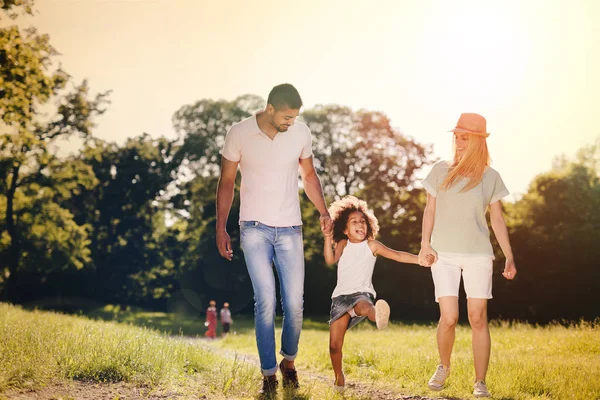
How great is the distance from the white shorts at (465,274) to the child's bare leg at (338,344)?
95cm

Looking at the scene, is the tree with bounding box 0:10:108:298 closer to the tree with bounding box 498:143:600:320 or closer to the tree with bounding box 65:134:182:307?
the tree with bounding box 65:134:182:307

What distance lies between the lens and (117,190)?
159 ft

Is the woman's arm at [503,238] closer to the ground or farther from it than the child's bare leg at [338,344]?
farther from it

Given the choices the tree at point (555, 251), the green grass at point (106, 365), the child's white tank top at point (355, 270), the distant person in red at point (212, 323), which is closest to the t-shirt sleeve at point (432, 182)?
the child's white tank top at point (355, 270)

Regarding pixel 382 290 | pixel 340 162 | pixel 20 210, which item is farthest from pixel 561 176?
pixel 20 210

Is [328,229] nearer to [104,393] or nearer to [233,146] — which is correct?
[233,146]

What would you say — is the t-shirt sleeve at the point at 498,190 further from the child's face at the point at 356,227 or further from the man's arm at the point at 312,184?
the man's arm at the point at 312,184

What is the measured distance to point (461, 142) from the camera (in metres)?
6.38

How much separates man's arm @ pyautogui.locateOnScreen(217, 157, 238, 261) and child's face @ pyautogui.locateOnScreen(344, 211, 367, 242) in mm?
1262

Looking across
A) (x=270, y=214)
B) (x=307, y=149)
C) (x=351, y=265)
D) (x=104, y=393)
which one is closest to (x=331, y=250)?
(x=351, y=265)

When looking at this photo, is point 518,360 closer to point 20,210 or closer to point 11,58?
point 11,58

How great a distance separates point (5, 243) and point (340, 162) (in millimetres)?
20414

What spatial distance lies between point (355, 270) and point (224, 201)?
1488 mm

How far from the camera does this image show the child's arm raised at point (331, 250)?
21.1ft
